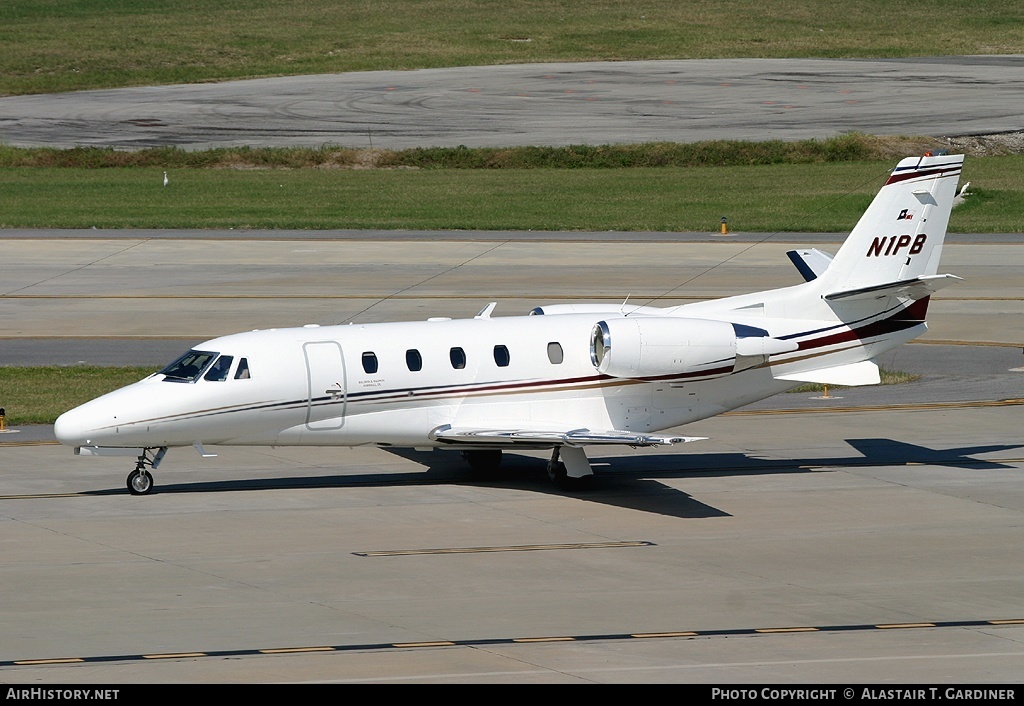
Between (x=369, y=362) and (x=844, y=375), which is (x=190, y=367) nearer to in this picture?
(x=369, y=362)

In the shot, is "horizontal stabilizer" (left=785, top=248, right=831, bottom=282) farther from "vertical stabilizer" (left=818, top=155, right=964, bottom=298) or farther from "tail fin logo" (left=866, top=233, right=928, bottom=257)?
"tail fin logo" (left=866, top=233, right=928, bottom=257)

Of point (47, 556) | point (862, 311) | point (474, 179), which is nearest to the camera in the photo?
point (47, 556)

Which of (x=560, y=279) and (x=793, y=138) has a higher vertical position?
(x=793, y=138)

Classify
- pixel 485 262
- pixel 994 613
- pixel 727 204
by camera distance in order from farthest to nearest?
pixel 727 204 → pixel 485 262 → pixel 994 613

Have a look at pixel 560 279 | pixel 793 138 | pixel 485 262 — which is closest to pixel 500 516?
pixel 560 279

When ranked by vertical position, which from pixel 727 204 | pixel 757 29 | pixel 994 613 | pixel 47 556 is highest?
pixel 757 29

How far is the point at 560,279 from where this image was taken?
47.5 meters

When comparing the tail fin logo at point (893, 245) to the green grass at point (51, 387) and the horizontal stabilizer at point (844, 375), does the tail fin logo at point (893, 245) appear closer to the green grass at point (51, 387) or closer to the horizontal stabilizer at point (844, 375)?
the horizontal stabilizer at point (844, 375)

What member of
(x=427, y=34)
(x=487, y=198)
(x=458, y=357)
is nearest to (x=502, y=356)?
(x=458, y=357)

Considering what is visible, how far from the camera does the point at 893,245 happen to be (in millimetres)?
28062

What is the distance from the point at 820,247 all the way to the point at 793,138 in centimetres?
2144

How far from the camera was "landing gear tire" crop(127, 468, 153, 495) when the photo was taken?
2553 cm

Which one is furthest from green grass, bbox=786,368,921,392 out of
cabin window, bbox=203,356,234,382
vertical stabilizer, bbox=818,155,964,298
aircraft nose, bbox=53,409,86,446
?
aircraft nose, bbox=53,409,86,446

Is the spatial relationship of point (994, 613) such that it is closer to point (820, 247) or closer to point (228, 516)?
point (228, 516)
